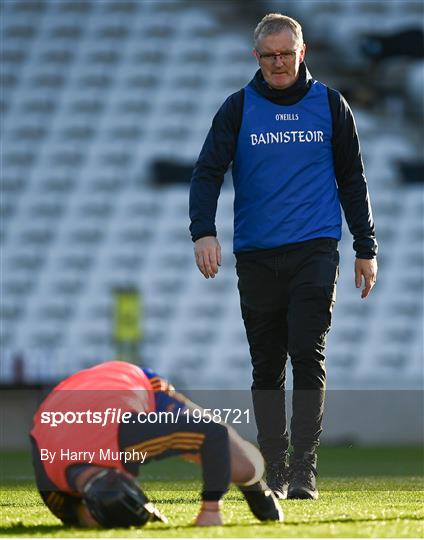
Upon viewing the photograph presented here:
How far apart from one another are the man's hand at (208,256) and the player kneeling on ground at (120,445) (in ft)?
2.63

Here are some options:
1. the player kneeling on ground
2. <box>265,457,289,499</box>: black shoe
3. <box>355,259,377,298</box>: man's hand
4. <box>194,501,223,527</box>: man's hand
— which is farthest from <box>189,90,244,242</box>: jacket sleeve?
<box>194,501,223,527</box>: man's hand

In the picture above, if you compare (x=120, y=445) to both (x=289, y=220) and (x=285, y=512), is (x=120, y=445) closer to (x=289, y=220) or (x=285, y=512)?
(x=285, y=512)

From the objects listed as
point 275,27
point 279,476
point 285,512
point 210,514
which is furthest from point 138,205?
point 210,514

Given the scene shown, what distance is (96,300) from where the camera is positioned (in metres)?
17.1

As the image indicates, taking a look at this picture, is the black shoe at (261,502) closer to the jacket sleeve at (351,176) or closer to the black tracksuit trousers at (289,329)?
the black tracksuit trousers at (289,329)

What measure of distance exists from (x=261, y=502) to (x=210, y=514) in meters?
0.17

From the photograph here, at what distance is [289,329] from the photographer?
15.3 ft

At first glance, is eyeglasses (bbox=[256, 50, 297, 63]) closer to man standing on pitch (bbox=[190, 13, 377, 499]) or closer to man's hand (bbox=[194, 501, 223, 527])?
man standing on pitch (bbox=[190, 13, 377, 499])

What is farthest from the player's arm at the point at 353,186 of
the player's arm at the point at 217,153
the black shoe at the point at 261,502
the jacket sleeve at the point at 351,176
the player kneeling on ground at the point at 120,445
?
the player kneeling on ground at the point at 120,445

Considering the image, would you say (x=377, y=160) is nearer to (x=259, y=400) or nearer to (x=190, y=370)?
(x=190, y=370)

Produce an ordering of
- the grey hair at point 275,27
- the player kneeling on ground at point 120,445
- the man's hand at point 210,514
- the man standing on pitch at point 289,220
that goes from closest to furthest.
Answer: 1. the player kneeling on ground at point 120,445
2. the man's hand at point 210,514
3. the grey hair at point 275,27
4. the man standing on pitch at point 289,220

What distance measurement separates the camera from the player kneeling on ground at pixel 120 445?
3.45 m

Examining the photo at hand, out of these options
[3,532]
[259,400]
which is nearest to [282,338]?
[259,400]

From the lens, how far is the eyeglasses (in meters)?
4.55
